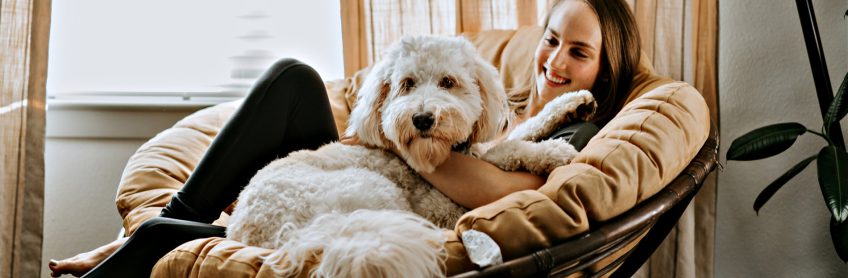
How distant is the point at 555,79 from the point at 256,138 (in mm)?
875

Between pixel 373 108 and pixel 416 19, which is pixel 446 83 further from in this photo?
pixel 416 19

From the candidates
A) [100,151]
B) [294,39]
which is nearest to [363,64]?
[294,39]

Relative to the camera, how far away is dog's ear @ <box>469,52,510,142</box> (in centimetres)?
147

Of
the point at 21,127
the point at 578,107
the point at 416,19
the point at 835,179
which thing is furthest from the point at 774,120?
the point at 21,127

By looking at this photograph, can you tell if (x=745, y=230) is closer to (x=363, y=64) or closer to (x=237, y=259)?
(x=363, y=64)

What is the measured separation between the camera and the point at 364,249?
1.00 metres

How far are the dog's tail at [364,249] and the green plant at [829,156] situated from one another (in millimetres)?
1291

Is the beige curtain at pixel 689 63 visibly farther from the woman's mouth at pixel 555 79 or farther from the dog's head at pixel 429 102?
the dog's head at pixel 429 102

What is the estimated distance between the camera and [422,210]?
150 centimetres

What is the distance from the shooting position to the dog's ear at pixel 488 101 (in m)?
1.47

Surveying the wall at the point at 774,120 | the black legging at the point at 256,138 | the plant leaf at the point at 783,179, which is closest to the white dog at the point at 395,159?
the black legging at the point at 256,138

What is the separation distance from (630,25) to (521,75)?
0.46 meters

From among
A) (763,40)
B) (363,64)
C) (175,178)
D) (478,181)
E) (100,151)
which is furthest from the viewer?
(100,151)

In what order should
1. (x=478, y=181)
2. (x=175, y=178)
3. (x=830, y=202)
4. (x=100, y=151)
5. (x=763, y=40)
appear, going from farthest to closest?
(x=100, y=151)
(x=763, y=40)
(x=175, y=178)
(x=830, y=202)
(x=478, y=181)
